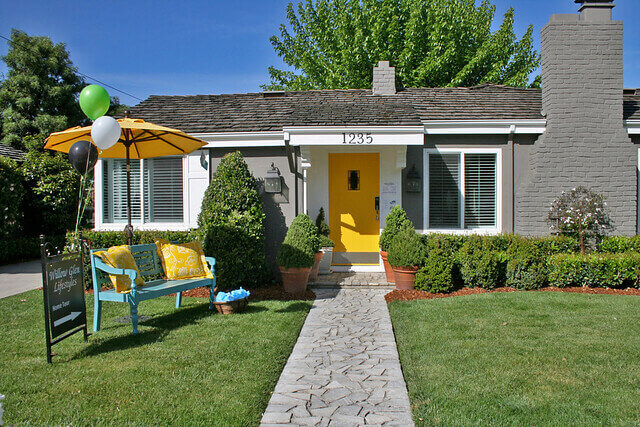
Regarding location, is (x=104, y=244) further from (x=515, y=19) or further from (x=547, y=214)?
(x=515, y=19)

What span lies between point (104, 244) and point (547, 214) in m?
8.87

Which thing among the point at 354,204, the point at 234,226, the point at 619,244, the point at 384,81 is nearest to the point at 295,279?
the point at 234,226

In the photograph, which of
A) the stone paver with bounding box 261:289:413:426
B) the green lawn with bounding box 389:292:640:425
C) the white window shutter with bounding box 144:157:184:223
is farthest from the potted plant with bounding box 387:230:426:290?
the white window shutter with bounding box 144:157:184:223

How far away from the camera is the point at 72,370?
4.16m

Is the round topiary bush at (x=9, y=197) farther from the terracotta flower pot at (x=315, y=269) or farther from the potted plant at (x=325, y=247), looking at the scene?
the terracotta flower pot at (x=315, y=269)

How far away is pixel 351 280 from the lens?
8.41 meters

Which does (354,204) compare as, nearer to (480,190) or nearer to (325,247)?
(325,247)

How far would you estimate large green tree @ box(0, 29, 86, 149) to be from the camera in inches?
794

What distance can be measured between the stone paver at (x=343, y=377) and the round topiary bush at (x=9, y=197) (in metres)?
10.8

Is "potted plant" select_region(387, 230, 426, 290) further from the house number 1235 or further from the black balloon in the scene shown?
the black balloon

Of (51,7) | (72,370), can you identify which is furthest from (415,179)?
(51,7)

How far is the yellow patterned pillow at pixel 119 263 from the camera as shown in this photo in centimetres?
546

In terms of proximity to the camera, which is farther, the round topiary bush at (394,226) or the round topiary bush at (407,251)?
the round topiary bush at (394,226)

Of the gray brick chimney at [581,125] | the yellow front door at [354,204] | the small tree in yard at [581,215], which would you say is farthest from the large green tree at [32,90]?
the small tree in yard at [581,215]
